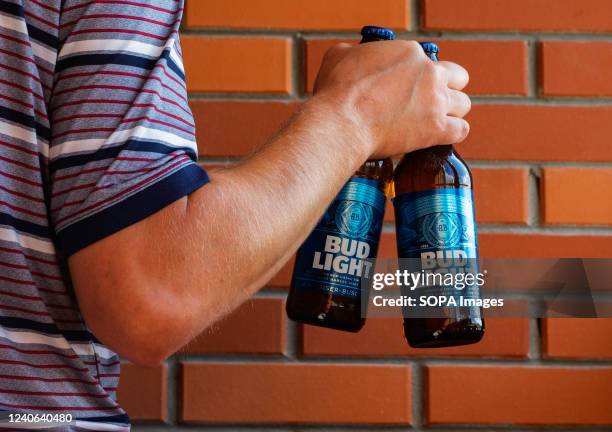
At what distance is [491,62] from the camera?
4.25ft

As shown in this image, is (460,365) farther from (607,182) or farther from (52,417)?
(52,417)

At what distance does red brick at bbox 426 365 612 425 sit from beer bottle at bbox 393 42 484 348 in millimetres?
226

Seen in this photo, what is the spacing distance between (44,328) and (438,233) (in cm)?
48

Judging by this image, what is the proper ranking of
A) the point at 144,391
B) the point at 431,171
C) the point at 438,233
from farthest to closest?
the point at 144,391, the point at 431,171, the point at 438,233

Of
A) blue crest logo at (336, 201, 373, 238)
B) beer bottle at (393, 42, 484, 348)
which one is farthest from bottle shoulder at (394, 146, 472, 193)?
blue crest logo at (336, 201, 373, 238)

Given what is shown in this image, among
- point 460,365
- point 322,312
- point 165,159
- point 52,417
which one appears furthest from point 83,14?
point 460,365

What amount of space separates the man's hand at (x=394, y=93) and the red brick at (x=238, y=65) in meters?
0.30

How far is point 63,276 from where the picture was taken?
2.44ft

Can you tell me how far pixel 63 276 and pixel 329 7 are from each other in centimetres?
75

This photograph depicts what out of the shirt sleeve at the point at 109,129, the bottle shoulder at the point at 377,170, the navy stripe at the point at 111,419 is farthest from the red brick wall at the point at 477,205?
the shirt sleeve at the point at 109,129

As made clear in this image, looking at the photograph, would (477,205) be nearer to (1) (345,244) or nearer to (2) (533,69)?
(2) (533,69)

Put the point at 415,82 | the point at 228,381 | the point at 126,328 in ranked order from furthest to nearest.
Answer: the point at 228,381, the point at 415,82, the point at 126,328

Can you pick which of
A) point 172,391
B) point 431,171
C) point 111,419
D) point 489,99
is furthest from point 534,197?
point 111,419

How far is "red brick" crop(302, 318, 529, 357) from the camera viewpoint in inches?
50.0
